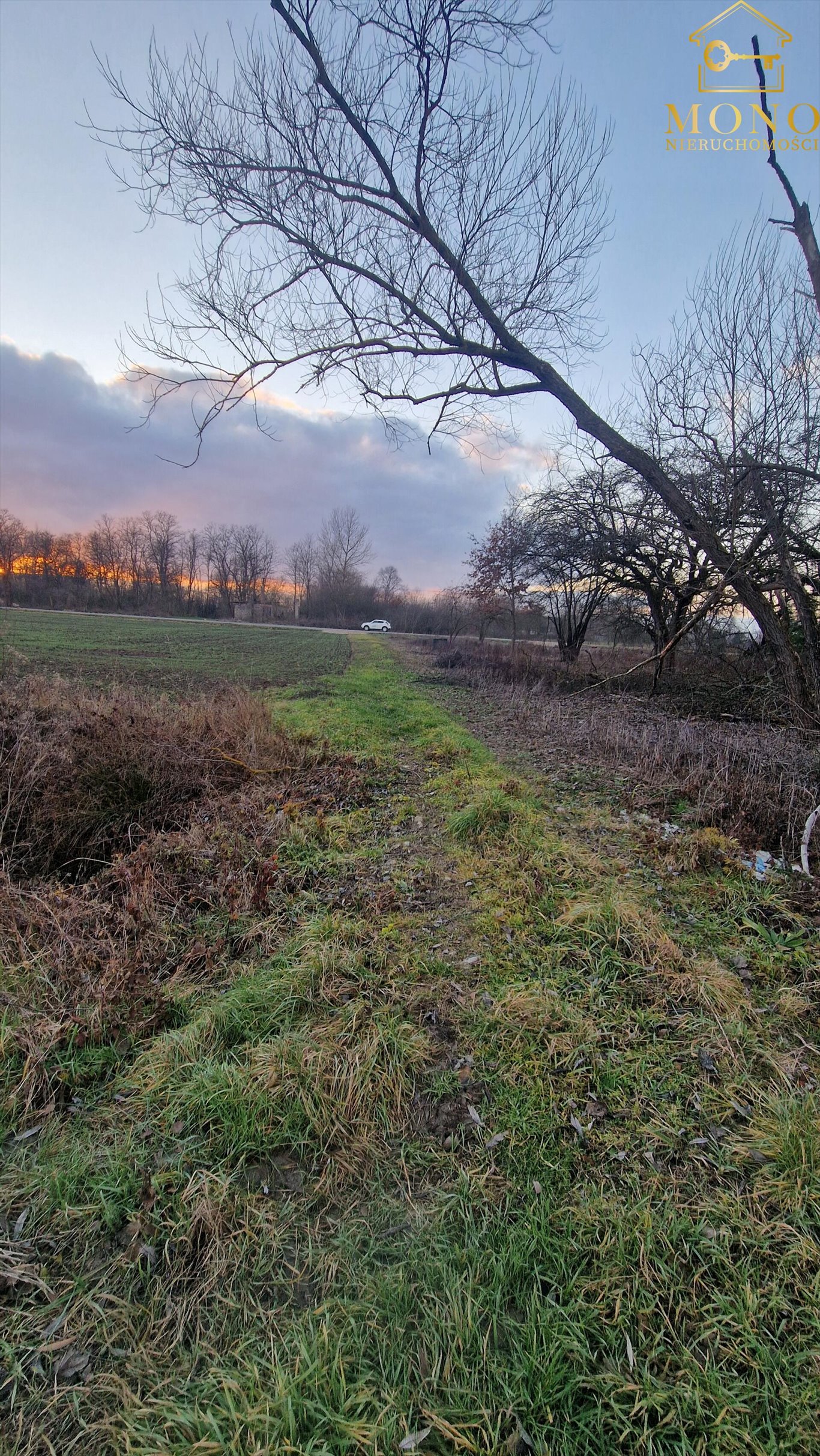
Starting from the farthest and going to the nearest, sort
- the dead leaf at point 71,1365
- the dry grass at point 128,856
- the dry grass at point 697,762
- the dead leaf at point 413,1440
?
1. the dry grass at point 697,762
2. the dry grass at point 128,856
3. the dead leaf at point 71,1365
4. the dead leaf at point 413,1440

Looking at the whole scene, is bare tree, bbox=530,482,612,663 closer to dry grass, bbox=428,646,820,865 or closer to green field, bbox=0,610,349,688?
dry grass, bbox=428,646,820,865

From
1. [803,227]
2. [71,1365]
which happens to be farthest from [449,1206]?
[803,227]

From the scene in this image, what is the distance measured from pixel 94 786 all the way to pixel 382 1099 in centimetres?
371

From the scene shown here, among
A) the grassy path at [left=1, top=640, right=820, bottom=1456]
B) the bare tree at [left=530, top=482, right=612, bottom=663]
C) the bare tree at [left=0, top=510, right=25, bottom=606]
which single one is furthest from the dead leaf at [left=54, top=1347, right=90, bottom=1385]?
the bare tree at [left=0, top=510, right=25, bottom=606]

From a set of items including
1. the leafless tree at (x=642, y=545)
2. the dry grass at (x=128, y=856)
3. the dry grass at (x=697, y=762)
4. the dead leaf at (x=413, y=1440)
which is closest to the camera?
the dead leaf at (x=413, y=1440)

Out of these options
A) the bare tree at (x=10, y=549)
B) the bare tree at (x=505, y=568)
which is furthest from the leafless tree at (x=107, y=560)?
the bare tree at (x=505, y=568)

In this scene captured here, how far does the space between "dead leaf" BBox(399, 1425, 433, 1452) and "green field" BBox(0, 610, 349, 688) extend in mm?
10694

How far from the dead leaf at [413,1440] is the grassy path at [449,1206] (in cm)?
1

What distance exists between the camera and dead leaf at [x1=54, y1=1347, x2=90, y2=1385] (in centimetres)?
140

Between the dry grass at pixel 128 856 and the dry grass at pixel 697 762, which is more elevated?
the dry grass at pixel 697 762

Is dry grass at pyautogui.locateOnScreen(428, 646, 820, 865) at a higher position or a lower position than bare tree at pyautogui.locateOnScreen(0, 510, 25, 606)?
lower

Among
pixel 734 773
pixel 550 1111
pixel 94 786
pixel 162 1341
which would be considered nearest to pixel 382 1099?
pixel 550 1111

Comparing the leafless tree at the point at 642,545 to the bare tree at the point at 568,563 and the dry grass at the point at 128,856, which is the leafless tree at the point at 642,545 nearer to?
the bare tree at the point at 568,563

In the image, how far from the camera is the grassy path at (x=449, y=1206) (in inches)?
52.0
